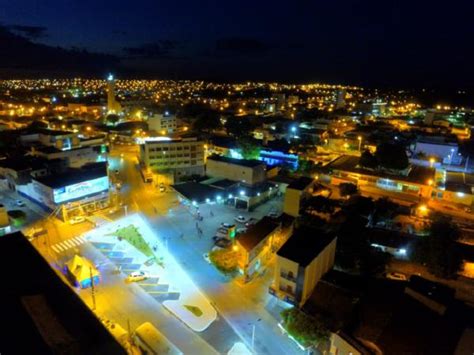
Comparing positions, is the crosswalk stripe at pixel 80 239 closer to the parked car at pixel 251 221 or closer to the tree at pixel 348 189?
the parked car at pixel 251 221

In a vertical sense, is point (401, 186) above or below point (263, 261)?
above

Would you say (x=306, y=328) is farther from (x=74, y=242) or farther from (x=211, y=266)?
(x=74, y=242)

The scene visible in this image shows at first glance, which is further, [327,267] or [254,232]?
[254,232]

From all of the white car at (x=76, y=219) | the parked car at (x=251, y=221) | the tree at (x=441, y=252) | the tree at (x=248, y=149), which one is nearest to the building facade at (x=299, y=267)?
the tree at (x=441, y=252)

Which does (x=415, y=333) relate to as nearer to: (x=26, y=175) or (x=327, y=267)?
(x=327, y=267)

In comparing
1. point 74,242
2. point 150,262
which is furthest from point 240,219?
point 74,242

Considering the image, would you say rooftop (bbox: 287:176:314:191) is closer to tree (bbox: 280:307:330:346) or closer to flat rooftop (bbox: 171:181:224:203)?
flat rooftop (bbox: 171:181:224:203)

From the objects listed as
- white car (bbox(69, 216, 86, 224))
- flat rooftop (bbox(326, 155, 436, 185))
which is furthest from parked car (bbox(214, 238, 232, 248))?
flat rooftop (bbox(326, 155, 436, 185))

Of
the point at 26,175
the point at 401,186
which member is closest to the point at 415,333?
the point at 401,186
